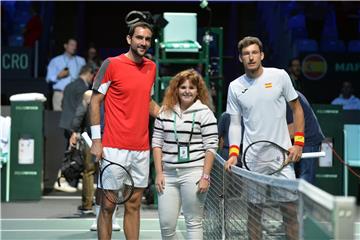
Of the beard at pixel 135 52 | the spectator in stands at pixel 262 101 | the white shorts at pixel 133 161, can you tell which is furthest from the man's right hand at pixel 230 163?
the beard at pixel 135 52

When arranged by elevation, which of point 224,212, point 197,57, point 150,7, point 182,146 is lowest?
point 224,212

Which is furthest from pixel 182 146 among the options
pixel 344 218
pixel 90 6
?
pixel 90 6

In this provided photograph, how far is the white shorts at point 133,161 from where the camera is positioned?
795 cm

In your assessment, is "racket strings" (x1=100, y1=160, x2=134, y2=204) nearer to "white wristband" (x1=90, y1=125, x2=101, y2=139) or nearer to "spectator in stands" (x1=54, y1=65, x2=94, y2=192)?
"white wristband" (x1=90, y1=125, x2=101, y2=139)

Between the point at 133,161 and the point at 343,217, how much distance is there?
420 centimetres

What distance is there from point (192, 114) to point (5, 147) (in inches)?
299

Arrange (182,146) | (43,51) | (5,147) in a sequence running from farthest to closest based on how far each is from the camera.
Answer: (43,51) < (5,147) < (182,146)

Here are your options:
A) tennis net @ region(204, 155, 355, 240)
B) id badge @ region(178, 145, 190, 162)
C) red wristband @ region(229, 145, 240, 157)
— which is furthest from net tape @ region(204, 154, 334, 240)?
id badge @ region(178, 145, 190, 162)

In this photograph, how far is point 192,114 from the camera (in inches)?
306

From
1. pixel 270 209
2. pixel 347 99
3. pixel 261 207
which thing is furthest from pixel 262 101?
pixel 347 99

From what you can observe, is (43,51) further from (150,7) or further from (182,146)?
(182,146)

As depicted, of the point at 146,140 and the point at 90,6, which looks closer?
the point at 146,140

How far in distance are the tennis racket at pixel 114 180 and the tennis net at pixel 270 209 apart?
2.74 feet

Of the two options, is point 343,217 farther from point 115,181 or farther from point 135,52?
point 135,52
